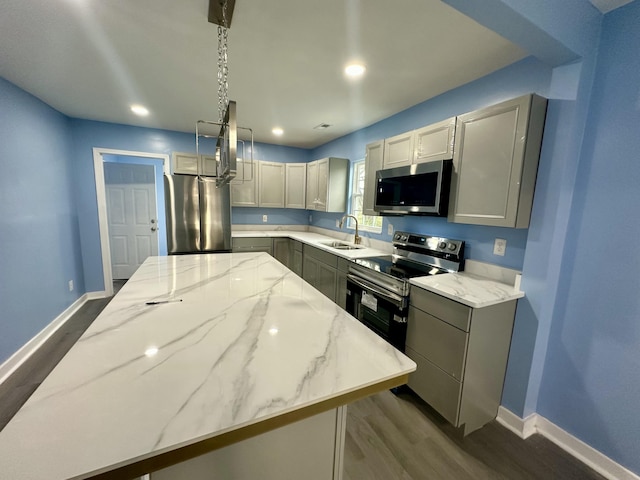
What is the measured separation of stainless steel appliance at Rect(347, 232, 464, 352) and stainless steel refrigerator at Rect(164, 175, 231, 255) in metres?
2.12

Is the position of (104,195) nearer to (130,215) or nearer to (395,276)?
(130,215)

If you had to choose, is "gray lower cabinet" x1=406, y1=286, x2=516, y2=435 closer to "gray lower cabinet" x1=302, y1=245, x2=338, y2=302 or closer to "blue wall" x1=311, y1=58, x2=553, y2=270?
"blue wall" x1=311, y1=58, x2=553, y2=270

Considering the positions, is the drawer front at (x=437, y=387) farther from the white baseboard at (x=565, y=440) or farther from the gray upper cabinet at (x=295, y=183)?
the gray upper cabinet at (x=295, y=183)

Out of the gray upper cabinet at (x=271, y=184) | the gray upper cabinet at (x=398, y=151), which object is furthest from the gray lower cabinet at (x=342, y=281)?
the gray upper cabinet at (x=271, y=184)

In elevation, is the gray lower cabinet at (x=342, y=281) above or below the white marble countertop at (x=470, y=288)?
below

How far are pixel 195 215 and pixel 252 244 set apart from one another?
2.89ft

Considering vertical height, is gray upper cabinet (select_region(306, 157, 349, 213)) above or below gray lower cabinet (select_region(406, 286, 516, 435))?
above

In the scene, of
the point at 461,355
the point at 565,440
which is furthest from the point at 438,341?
the point at 565,440

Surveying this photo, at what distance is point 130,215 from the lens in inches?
177

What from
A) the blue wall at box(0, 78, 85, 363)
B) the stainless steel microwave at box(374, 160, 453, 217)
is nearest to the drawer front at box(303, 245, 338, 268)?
the stainless steel microwave at box(374, 160, 453, 217)

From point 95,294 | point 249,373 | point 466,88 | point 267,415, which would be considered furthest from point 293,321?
point 95,294

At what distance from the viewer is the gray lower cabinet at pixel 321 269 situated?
9.99 ft

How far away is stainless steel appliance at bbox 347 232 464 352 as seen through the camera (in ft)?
6.47

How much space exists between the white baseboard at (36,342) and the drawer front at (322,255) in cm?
291
